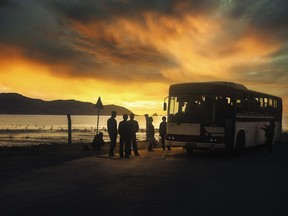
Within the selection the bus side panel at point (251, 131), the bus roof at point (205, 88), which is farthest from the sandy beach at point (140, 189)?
the bus side panel at point (251, 131)

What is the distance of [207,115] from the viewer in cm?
1964

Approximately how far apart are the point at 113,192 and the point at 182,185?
2302 millimetres

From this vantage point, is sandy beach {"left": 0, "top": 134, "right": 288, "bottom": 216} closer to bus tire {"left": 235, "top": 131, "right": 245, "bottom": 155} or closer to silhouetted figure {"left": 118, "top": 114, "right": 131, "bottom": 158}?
silhouetted figure {"left": 118, "top": 114, "right": 131, "bottom": 158}

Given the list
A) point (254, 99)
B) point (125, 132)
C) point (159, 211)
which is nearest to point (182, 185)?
point (159, 211)

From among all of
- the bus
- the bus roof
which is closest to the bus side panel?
the bus

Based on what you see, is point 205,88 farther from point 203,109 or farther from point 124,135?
point 124,135

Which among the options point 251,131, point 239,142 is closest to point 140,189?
point 239,142

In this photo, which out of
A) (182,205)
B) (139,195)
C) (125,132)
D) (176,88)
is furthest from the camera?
(176,88)

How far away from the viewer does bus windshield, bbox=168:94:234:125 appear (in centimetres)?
1962

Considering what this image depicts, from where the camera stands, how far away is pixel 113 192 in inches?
396

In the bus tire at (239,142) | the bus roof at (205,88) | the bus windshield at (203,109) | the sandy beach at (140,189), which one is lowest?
the sandy beach at (140,189)

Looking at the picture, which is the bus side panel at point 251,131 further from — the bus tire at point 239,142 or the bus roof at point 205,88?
the bus roof at point 205,88

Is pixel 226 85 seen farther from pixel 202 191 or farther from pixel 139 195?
pixel 139 195

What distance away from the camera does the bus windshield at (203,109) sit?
19.6 meters
